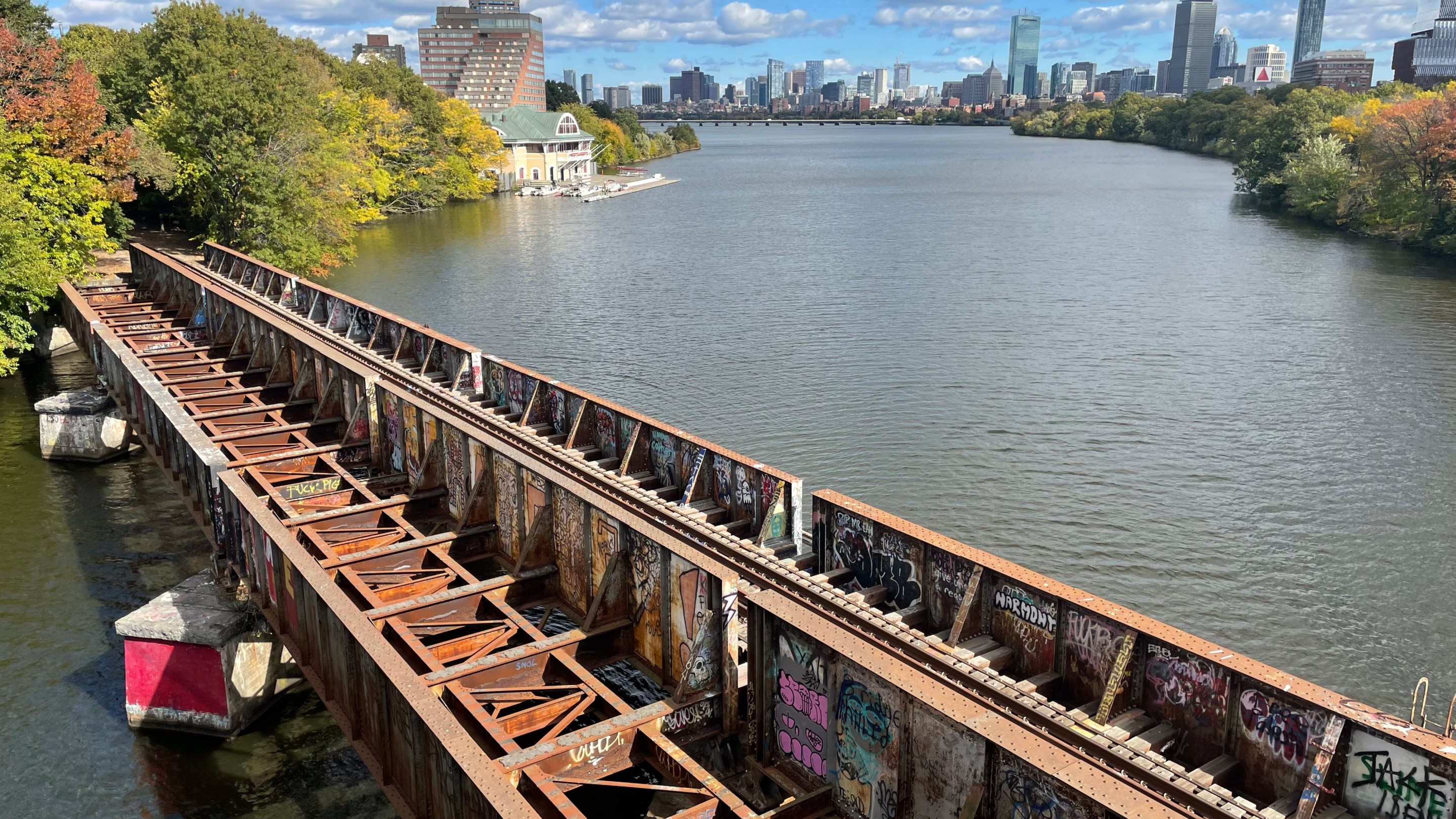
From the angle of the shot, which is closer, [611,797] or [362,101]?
[611,797]

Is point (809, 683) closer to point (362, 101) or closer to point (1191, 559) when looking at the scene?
point (1191, 559)

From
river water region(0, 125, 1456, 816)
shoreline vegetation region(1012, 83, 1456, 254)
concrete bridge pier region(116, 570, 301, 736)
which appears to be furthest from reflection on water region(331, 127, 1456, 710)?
concrete bridge pier region(116, 570, 301, 736)

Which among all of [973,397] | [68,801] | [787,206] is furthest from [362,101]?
[68,801]

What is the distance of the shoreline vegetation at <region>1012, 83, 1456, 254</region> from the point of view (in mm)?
62906

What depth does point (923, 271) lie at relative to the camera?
5659 cm

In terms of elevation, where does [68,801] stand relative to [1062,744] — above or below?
below

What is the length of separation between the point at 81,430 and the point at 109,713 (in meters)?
13.7

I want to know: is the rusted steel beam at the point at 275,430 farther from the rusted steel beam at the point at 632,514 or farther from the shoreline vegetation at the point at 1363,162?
the shoreline vegetation at the point at 1363,162

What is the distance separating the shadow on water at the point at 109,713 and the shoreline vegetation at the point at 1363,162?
6733cm

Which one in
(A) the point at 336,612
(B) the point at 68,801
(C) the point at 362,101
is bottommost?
(B) the point at 68,801

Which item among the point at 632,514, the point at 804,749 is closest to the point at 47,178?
the point at 632,514

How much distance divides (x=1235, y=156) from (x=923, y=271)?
10420cm

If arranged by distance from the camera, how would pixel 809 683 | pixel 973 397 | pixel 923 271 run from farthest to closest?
pixel 923 271, pixel 973 397, pixel 809 683

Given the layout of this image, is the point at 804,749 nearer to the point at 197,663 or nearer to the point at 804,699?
the point at 804,699
